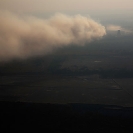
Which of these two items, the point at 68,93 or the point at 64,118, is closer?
the point at 64,118

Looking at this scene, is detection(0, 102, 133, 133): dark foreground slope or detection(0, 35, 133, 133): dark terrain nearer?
detection(0, 102, 133, 133): dark foreground slope

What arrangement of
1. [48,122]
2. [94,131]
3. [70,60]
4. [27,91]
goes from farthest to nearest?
1. [70,60]
2. [27,91]
3. [48,122]
4. [94,131]

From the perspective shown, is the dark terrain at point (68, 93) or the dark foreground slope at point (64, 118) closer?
the dark foreground slope at point (64, 118)

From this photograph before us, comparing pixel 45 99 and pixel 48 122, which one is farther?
pixel 45 99

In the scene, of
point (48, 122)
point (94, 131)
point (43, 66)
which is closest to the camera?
point (94, 131)

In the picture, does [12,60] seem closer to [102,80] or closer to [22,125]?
[102,80]

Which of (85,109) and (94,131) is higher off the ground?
(85,109)

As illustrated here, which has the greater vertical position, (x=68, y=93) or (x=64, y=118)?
(x=68, y=93)

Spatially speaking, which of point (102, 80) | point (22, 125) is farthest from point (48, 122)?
point (102, 80)
